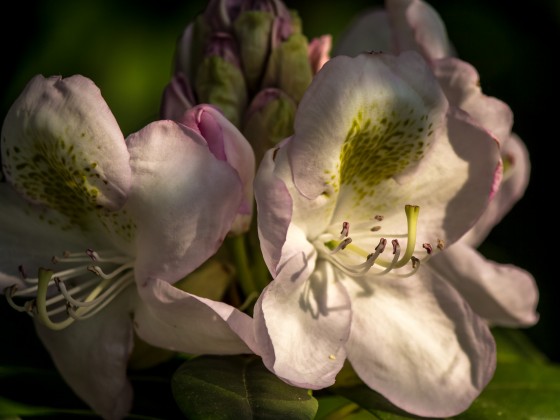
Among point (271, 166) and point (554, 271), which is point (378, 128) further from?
point (554, 271)

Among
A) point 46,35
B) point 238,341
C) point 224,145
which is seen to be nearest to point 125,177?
point 224,145

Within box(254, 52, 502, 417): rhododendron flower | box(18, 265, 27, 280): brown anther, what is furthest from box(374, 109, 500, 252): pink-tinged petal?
box(18, 265, 27, 280): brown anther

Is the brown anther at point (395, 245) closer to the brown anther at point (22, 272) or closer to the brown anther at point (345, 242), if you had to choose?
the brown anther at point (345, 242)

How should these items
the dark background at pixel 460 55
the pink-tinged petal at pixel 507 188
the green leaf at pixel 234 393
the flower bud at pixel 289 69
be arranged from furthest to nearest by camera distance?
the dark background at pixel 460 55
the pink-tinged petal at pixel 507 188
the flower bud at pixel 289 69
the green leaf at pixel 234 393

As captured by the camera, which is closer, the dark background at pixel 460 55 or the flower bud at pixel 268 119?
the flower bud at pixel 268 119

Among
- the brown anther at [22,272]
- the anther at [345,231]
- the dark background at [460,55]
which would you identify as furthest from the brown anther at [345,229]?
the dark background at [460,55]

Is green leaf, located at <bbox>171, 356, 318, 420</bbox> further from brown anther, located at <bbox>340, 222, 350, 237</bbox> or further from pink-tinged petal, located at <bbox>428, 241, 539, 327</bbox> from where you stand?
→ pink-tinged petal, located at <bbox>428, 241, 539, 327</bbox>

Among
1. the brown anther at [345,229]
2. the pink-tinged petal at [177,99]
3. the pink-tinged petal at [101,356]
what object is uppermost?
the pink-tinged petal at [177,99]
